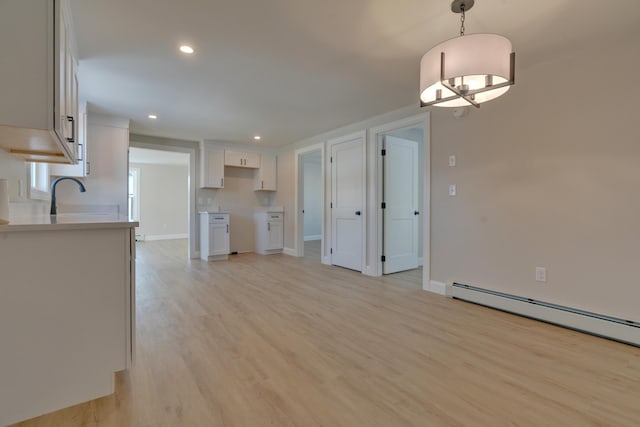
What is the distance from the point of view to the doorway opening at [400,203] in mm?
4359

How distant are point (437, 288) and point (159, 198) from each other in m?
8.04

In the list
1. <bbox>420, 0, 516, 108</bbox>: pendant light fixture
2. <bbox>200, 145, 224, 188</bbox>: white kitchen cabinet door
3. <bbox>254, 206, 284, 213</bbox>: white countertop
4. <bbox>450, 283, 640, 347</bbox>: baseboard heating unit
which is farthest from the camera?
<bbox>254, 206, 284, 213</bbox>: white countertop

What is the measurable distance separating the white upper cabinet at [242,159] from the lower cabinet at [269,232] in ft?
3.39

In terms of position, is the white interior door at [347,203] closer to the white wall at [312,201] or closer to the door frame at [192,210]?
the door frame at [192,210]

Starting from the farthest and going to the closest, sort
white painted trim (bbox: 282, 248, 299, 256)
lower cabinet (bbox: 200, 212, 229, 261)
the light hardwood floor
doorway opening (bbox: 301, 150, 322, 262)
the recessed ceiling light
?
doorway opening (bbox: 301, 150, 322, 262) → white painted trim (bbox: 282, 248, 299, 256) → lower cabinet (bbox: 200, 212, 229, 261) → the recessed ceiling light → the light hardwood floor

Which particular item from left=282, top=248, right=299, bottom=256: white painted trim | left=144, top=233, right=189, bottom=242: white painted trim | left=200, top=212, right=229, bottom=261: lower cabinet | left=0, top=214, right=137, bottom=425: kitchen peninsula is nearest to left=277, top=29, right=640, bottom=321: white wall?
left=0, top=214, right=137, bottom=425: kitchen peninsula

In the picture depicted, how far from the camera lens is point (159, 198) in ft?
28.5

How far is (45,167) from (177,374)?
2.86 meters

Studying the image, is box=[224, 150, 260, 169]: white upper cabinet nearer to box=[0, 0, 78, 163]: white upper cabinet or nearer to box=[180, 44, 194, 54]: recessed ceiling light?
box=[180, 44, 194, 54]: recessed ceiling light

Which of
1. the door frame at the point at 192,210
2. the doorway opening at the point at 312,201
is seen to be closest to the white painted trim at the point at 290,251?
the door frame at the point at 192,210

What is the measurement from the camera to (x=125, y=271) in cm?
159

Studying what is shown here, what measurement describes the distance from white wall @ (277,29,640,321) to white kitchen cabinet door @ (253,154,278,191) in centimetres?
391

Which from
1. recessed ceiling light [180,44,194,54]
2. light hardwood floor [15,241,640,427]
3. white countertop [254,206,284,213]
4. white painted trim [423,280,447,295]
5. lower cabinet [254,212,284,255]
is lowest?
light hardwood floor [15,241,640,427]

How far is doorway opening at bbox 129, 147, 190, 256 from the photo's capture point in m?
8.31
